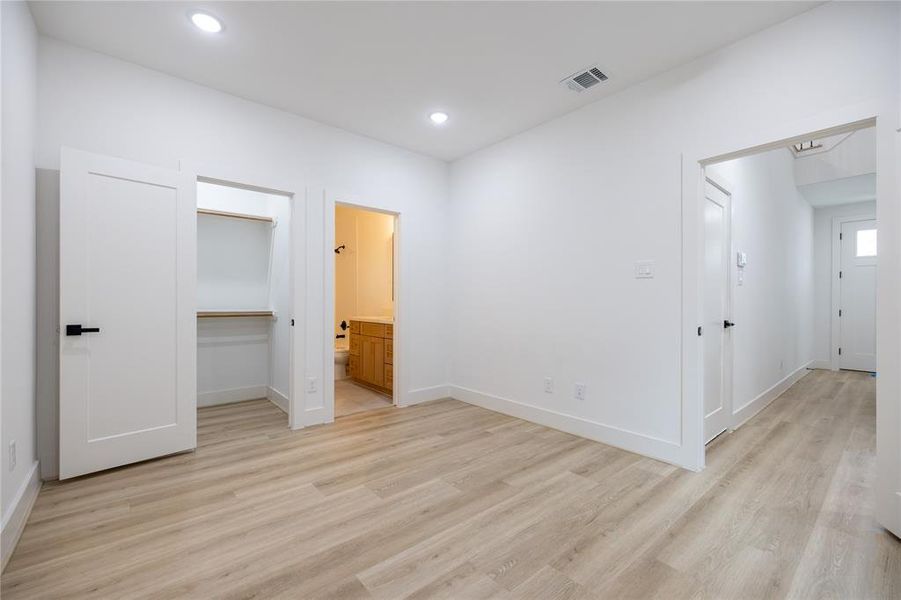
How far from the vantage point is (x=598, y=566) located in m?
1.67

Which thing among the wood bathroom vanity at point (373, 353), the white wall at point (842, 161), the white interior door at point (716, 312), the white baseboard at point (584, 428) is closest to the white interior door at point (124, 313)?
the wood bathroom vanity at point (373, 353)

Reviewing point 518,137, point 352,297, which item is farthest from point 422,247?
point 352,297

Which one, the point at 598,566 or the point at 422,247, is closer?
the point at 598,566

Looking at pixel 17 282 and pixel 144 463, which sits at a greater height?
pixel 17 282

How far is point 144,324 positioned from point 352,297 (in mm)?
3689

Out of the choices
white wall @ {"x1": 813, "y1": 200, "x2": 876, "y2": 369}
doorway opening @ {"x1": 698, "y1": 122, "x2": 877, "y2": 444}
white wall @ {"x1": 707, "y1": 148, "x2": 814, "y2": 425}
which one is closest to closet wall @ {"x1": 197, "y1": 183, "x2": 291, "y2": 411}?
doorway opening @ {"x1": 698, "y1": 122, "x2": 877, "y2": 444}

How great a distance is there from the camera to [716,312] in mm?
3207

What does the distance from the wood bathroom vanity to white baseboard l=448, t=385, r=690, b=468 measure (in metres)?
0.99

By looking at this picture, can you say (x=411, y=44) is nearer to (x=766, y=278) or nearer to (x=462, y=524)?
(x=462, y=524)

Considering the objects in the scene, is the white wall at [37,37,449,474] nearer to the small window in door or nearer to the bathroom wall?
the bathroom wall

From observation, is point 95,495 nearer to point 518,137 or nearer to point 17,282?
point 17,282

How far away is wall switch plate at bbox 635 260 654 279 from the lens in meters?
2.88

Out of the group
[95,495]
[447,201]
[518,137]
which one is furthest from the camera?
[447,201]

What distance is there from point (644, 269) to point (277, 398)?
3802 millimetres
